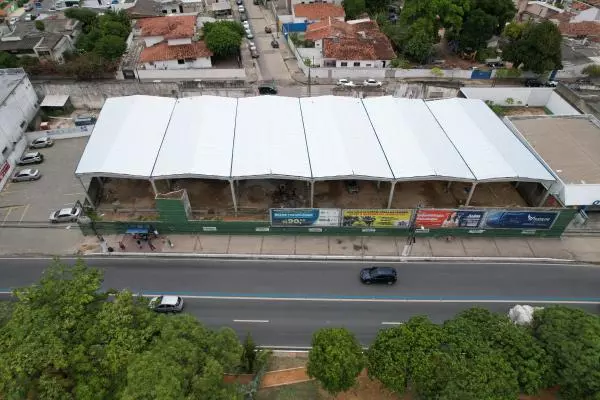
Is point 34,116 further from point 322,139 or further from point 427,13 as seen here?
point 427,13

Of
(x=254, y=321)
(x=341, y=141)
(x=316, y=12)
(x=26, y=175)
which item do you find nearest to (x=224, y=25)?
(x=316, y=12)

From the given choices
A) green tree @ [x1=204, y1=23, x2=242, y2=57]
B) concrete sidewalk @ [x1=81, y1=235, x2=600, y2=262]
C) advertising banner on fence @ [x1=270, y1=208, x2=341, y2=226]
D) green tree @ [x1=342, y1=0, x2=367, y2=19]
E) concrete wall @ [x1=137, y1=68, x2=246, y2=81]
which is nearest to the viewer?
advertising banner on fence @ [x1=270, y1=208, x2=341, y2=226]

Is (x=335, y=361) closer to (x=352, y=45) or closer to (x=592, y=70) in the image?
(x=352, y=45)

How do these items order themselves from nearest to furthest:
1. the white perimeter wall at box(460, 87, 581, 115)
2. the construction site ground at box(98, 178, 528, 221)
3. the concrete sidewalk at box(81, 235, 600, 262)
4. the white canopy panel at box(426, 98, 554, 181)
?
the concrete sidewalk at box(81, 235, 600, 262) < the white canopy panel at box(426, 98, 554, 181) < the construction site ground at box(98, 178, 528, 221) < the white perimeter wall at box(460, 87, 581, 115)

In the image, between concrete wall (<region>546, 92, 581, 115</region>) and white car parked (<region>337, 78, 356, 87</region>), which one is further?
white car parked (<region>337, 78, 356, 87</region>)

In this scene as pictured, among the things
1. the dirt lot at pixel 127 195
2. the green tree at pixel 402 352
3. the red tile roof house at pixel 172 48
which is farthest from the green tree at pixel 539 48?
the dirt lot at pixel 127 195

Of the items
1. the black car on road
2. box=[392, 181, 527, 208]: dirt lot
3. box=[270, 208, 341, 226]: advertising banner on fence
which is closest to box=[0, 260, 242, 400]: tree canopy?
the black car on road

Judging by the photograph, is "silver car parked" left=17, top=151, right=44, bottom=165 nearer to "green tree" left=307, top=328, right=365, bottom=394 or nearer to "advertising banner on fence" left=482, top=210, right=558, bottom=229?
"green tree" left=307, top=328, right=365, bottom=394
